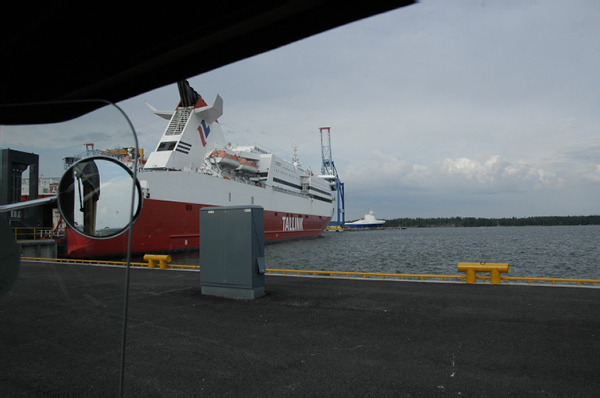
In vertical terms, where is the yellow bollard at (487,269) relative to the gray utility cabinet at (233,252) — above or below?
below

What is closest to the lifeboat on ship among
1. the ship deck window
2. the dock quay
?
the ship deck window

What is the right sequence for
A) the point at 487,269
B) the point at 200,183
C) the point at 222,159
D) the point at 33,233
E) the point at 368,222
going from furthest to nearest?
the point at 368,222
the point at 222,159
the point at 200,183
the point at 487,269
the point at 33,233

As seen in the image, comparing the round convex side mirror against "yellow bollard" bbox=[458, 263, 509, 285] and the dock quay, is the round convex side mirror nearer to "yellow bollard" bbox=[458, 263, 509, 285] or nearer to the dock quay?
the dock quay

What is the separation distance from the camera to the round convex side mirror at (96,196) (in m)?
1.48

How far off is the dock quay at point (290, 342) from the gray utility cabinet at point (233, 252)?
1.33 ft

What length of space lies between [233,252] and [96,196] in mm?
5681

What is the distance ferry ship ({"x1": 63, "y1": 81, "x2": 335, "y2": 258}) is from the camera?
66.6 feet

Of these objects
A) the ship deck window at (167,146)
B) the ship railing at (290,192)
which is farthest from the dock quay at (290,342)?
the ship railing at (290,192)

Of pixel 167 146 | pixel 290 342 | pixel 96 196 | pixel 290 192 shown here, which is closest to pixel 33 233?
pixel 96 196

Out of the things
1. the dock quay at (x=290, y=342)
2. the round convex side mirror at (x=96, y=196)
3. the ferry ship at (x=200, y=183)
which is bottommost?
the dock quay at (x=290, y=342)

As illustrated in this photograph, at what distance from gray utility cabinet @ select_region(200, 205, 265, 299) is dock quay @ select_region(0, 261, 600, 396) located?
405mm

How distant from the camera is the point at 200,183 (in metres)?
23.9

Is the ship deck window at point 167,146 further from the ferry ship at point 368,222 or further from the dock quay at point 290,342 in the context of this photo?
the ferry ship at point 368,222

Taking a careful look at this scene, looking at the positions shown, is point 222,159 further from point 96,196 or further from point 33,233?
point 96,196
